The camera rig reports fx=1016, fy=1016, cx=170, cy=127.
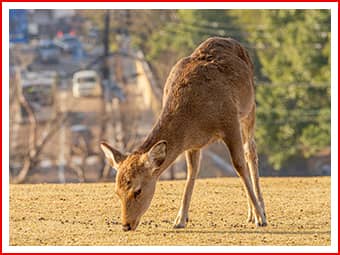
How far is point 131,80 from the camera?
58.5 m

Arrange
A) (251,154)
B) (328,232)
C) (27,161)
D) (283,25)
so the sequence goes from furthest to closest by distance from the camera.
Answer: (283,25)
(27,161)
(251,154)
(328,232)

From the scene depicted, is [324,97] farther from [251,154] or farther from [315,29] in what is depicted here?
[251,154]

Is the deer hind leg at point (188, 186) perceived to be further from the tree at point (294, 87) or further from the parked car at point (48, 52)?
the parked car at point (48, 52)

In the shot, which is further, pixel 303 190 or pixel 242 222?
pixel 303 190

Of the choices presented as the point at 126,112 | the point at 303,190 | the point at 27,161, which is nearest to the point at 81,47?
the point at 126,112

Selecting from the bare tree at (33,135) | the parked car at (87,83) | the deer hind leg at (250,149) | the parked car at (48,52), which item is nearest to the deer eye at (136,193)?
the deer hind leg at (250,149)

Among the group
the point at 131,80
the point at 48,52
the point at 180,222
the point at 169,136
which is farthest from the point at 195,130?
the point at 48,52

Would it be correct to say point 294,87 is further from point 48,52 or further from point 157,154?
point 157,154

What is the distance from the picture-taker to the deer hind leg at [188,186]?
12.6 meters

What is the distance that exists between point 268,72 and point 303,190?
149ft

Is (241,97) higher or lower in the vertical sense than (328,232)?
higher

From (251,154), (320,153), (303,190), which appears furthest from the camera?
(320,153)

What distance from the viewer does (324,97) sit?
193ft

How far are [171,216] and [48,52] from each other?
156ft
